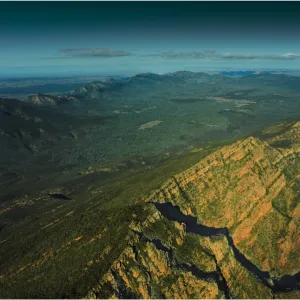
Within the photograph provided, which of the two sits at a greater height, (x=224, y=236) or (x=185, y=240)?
(x=185, y=240)

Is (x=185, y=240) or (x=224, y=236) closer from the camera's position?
(x=185, y=240)

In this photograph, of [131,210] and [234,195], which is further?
[234,195]

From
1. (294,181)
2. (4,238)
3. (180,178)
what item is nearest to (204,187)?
(180,178)

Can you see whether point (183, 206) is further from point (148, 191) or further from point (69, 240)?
point (69, 240)

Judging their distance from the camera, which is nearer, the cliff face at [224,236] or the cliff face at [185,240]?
the cliff face at [185,240]

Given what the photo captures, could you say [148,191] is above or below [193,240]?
above

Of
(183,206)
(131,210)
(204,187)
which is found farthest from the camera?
(204,187)

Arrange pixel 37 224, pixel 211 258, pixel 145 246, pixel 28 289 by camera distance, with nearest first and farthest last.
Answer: pixel 28 289 → pixel 145 246 → pixel 211 258 → pixel 37 224

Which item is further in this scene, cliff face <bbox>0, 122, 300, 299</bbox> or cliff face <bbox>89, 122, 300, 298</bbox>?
cliff face <bbox>89, 122, 300, 298</bbox>
